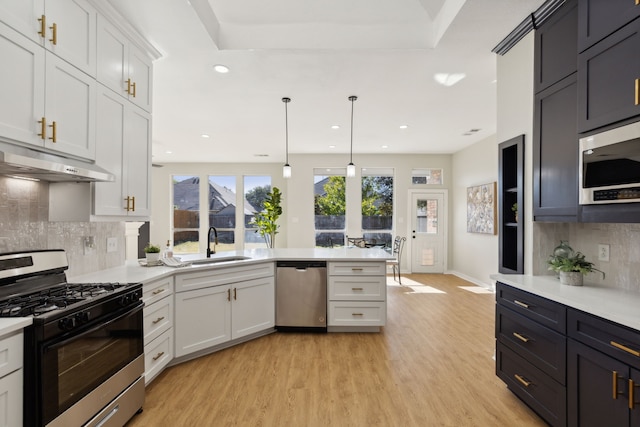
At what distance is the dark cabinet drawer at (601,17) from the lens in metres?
1.52

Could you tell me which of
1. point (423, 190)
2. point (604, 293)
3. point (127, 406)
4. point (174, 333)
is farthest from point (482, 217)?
point (127, 406)

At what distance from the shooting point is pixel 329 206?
299 inches

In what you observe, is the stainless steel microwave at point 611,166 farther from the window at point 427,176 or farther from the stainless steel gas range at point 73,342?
the window at point 427,176

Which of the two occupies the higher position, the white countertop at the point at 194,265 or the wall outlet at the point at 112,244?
the wall outlet at the point at 112,244

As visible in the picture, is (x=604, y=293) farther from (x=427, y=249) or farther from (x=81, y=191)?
(x=427, y=249)

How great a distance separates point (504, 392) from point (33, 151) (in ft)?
11.1

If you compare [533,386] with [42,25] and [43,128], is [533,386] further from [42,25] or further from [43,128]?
[42,25]

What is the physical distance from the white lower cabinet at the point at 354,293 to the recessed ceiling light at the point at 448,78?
2.07m

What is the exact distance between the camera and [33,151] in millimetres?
1692

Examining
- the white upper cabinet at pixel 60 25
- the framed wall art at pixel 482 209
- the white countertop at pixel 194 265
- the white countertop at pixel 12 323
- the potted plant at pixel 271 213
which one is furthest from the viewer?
the potted plant at pixel 271 213

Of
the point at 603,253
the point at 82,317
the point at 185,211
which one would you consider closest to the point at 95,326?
the point at 82,317

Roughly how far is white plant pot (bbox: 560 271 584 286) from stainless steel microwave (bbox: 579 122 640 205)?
20.2 inches

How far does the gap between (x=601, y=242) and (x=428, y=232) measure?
5.34m

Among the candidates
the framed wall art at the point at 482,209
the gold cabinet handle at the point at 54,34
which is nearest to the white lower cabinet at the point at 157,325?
the gold cabinet handle at the point at 54,34
